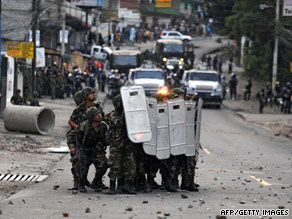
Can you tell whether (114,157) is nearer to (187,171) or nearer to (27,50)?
(187,171)

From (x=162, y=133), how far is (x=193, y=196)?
1.21 meters

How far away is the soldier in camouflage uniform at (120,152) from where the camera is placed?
1298 centimetres

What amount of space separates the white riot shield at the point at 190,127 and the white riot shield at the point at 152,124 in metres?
0.74

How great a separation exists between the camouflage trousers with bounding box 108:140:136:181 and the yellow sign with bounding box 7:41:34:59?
68.9 feet

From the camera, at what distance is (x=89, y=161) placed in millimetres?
13430

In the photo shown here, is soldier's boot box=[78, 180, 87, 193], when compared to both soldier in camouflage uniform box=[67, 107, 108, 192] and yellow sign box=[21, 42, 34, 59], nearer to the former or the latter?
soldier in camouflage uniform box=[67, 107, 108, 192]

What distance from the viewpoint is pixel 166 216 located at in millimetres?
10406

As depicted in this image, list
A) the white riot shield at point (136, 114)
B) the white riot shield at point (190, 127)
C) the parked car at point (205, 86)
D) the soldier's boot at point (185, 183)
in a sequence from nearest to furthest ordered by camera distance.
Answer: the white riot shield at point (136, 114) → the white riot shield at point (190, 127) → the soldier's boot at point (185, 183) → the parked car at point (205, 86)

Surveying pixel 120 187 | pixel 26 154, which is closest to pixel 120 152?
pixel 120 187

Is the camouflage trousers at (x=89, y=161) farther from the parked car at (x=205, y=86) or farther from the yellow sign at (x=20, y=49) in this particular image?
the parked car at (x=205, y=86)

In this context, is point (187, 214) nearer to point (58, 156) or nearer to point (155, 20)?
point (58, 156)

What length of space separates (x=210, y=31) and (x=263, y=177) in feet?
272

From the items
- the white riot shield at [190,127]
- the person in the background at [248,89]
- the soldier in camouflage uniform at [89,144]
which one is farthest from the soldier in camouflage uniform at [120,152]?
the person in the background at [248,89]

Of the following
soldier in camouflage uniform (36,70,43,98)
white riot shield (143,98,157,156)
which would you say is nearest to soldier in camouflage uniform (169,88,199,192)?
white riot shield (143,98,157,156)
